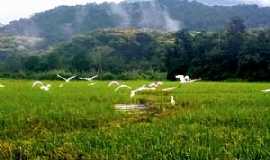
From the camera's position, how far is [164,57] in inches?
2616

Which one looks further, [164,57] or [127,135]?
[164,57]

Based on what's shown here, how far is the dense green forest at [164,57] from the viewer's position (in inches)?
1871

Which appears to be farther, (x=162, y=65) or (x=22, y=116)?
(x=162, y=65)

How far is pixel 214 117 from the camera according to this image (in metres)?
10.6

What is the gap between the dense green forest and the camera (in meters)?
47.5

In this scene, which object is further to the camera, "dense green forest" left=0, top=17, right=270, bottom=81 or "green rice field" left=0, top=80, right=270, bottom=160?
"dense green forest" left=0, top=17, right=270, bottom=81

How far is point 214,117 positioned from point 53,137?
3224mm

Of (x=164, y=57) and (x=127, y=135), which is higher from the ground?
(x=164, y=57)

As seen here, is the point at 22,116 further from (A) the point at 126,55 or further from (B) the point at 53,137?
(A) the point at 126,55

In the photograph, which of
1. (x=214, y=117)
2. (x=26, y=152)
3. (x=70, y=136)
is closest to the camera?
(x=26, y=152)

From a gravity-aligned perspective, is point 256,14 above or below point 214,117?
above

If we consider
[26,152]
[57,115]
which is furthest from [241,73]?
[26,152]

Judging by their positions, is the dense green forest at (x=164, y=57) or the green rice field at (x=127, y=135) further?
the dense green forest at (x=164, y=57)

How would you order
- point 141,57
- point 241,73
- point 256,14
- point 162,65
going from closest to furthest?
point 241,73, point 162,65, point 141,57, point 256,14
